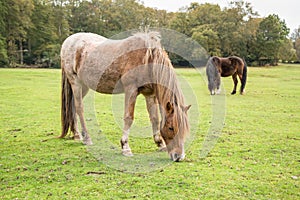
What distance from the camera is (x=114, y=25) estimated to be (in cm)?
4050

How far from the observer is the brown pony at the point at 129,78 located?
398cm

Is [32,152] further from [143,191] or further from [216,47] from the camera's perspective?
[216,47]

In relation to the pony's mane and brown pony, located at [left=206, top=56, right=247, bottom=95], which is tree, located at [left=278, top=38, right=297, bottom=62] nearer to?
brown pony, located at [left=206, top=56, right=247, bottom=95]

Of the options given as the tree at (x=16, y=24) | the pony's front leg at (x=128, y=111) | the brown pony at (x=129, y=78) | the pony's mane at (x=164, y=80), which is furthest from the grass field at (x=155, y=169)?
the tree at (x=16, y=24)

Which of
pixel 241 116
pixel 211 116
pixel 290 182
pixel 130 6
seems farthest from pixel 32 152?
pixel 130 6

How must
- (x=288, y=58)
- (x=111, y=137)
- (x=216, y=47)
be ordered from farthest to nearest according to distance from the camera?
(x=288, y=58) → (x=216, y=47) → (x=111, y=137)

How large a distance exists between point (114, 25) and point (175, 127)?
3852cm

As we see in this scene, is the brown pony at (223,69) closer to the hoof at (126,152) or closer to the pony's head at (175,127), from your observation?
the hoof at (126,152)

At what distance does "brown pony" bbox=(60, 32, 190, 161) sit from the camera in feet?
13.1

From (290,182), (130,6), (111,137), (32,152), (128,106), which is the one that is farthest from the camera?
(130,6)

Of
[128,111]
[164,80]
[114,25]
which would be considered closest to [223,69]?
[128,111]

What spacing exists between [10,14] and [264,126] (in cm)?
4368

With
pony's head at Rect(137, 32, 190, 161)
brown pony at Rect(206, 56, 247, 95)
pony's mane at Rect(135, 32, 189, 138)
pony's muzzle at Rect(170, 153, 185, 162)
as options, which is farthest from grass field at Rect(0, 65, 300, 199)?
brown pony at Rect(206, 56, 247, 95)

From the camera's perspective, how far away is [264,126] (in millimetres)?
6949
